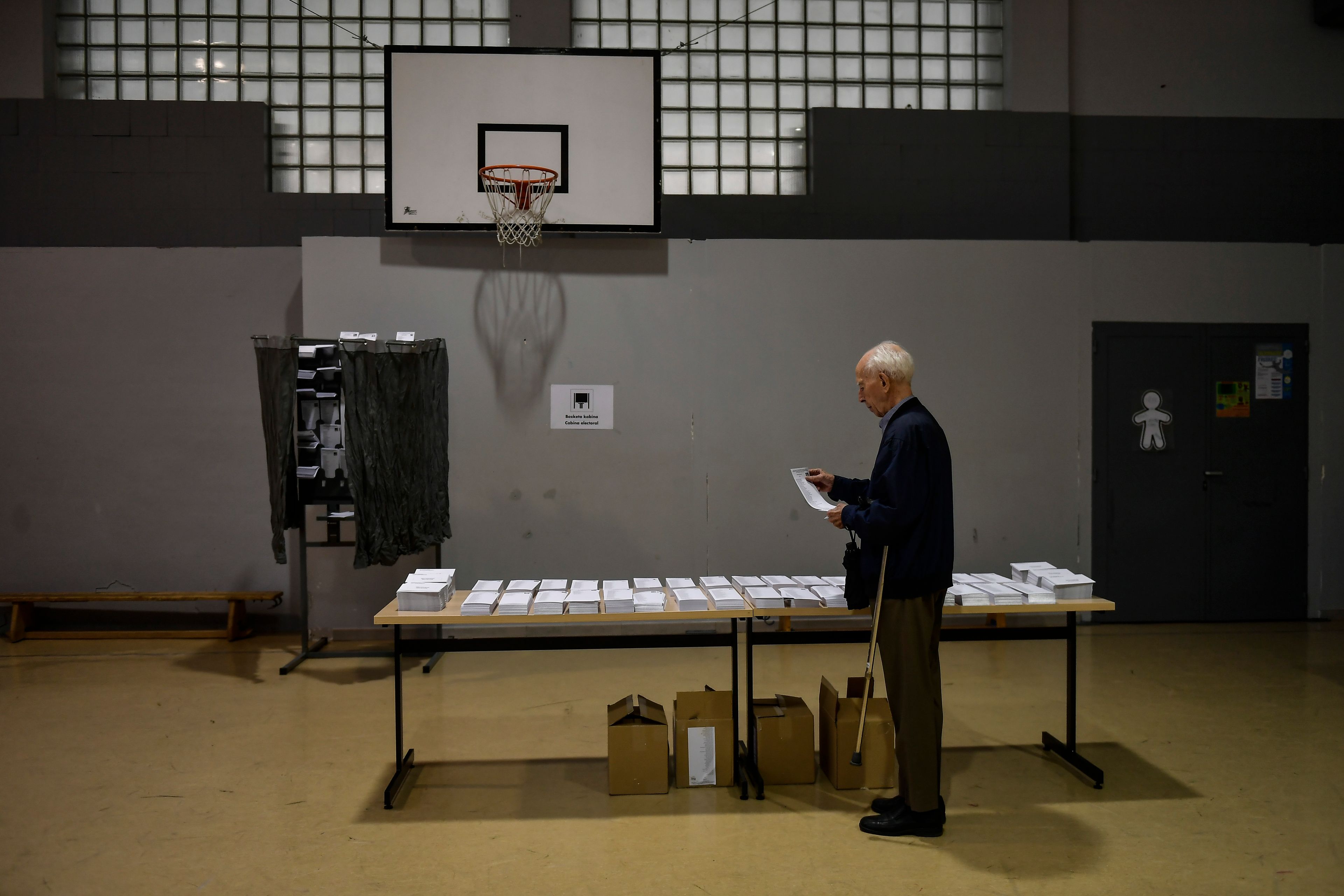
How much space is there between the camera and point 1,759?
3398 mm

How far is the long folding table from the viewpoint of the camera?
3.02 meters

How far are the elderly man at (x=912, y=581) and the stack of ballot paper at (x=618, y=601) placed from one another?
838 millimetres

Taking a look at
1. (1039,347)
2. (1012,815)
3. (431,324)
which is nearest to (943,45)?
(1039,347)

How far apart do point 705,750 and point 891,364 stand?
1.55m

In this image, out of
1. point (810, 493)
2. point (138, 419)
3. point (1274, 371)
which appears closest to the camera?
point (810, 493)

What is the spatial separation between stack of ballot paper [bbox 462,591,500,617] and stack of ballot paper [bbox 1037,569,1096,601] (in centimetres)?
212

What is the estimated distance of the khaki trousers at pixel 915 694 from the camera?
105 inches

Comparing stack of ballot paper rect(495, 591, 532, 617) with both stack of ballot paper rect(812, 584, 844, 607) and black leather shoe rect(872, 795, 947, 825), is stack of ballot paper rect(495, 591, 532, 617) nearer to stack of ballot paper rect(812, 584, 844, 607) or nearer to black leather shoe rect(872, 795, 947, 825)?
stack of ballot paper rect(812, 584, 844, 607)

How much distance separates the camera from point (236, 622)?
5.30 meters

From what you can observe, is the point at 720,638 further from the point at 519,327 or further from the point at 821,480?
the point at 519,327

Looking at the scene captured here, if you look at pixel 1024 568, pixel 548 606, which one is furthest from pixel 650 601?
pixel 1024 568

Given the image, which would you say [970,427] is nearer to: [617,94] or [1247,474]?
[1247,474]

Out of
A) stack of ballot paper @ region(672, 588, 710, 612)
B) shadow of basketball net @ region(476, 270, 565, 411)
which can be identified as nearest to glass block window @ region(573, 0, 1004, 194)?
shadow of basketball net @ region(476, 270, 565, 411)

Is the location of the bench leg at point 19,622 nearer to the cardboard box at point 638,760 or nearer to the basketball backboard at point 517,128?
the basketball backboard at point 517,128
